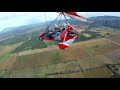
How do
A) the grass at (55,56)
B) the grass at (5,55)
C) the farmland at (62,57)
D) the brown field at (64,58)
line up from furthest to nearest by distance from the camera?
the grass at (5,55), the grass at (55,56), the brown field at (64,58), the farmland at (62,57)

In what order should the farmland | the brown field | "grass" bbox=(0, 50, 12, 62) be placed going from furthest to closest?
1. "grass" bbox=(0, 50, 12, 62)
2. the brown field
3. the farmland

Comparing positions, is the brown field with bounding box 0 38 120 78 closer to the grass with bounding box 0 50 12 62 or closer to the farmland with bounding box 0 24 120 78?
the farmland with bounding box 0 24 120 78

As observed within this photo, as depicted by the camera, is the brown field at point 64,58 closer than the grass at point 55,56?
Yes

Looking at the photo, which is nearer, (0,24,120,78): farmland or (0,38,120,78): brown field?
(0,24,120,78): farmland

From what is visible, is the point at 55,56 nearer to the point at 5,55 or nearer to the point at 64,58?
the point at 64,58

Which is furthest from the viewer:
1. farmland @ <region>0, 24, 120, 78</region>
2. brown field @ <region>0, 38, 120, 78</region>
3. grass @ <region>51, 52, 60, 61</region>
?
grass @ <region>51, 52, 60, 61</region>

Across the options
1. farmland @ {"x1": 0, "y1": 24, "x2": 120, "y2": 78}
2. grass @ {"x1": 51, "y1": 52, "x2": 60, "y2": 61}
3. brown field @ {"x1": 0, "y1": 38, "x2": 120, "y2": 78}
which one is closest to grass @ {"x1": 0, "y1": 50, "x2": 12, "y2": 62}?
farmland @ {"x1": 0, "y1": 24, "x2": 120, "y2": 78}

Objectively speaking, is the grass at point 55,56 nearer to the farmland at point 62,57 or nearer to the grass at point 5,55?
the farmland at point 62,57

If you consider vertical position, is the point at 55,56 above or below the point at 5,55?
below

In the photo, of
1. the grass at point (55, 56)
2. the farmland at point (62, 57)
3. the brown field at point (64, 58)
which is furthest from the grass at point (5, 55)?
the grass at point (55, 56)

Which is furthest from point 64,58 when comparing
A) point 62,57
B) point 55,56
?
point 55,56

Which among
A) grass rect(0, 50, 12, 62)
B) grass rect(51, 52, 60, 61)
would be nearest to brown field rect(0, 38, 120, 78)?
grass rect(51, 52, 60, 61)
